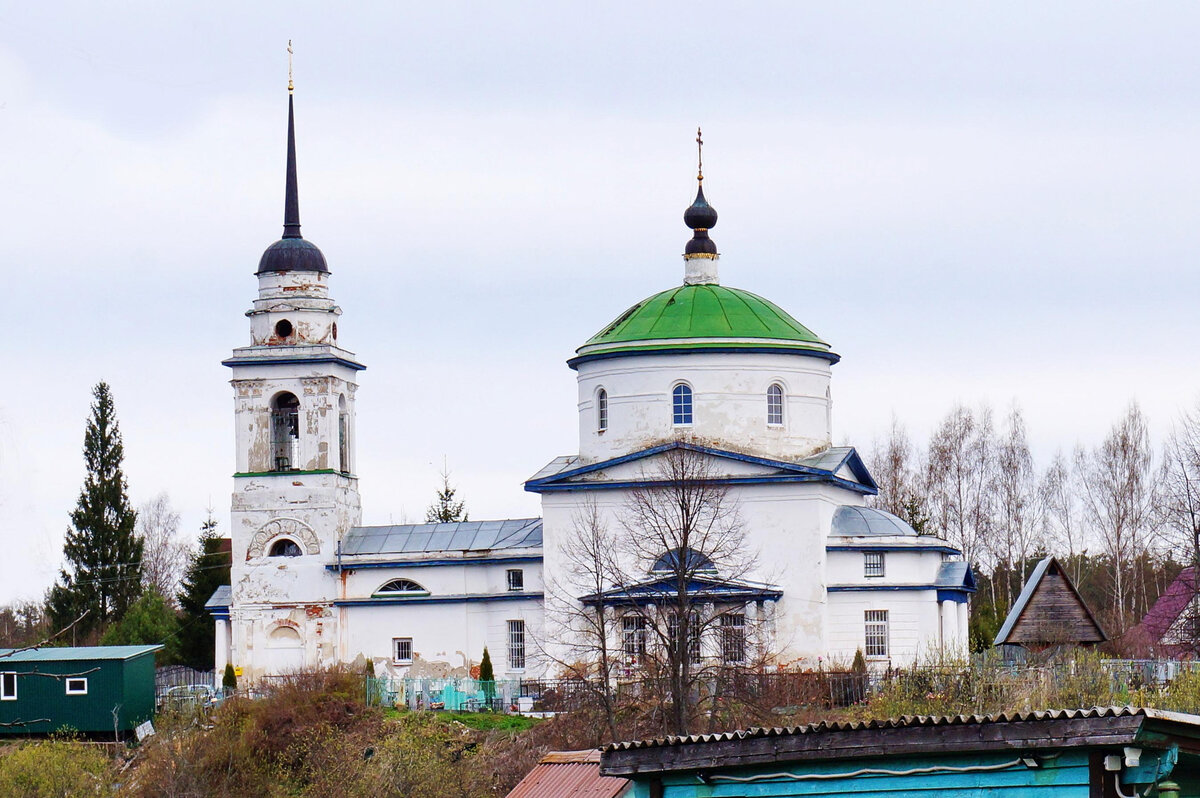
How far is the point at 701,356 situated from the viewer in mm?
44906

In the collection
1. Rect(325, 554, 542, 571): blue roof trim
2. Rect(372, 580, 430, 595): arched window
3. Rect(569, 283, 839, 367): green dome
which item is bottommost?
Rect(372, 580, 430, 595): arched window

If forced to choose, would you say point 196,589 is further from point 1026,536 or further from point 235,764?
point 1026,536

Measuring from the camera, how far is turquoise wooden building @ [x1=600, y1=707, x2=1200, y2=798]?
1460cm

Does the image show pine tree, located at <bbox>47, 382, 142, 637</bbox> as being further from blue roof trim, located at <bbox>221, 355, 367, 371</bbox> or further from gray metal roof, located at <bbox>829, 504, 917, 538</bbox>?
gray metal roof, located at <bbox>829, 504, 917, 538</bbox>

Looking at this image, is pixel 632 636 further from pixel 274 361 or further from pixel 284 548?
pixel 274 361

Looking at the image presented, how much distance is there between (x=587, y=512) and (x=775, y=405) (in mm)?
4612

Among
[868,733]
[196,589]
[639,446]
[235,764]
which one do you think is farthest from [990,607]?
[868,733]

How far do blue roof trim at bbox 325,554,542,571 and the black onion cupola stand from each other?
21.7 feet

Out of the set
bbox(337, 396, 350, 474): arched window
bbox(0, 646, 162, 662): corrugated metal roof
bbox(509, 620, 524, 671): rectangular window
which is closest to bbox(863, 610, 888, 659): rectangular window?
bbox(509, 620, 524, 671): rectangular window

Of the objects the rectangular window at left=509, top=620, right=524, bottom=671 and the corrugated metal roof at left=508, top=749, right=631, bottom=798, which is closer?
the corrugated metal roof at left=508, top=749, right=631, bottom=798

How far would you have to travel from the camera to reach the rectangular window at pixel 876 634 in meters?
42.9

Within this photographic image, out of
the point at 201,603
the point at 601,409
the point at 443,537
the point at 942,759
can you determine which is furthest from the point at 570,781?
the point at 201,603

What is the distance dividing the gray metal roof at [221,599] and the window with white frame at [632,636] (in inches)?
357

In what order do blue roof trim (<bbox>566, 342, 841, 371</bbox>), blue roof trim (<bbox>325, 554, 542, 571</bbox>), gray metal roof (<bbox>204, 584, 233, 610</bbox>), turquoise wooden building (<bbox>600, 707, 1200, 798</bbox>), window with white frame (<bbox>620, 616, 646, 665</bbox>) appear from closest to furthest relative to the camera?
turquoise wooden building (<bbox>600, 707, 1200, 798</bbox>) < window with white frame (<bbox>620, 616, 646, 665</bbox>) < blue roof trim (<bbox>566, 342, 841, 371</bbox>) < blue roof trim (<bbox>325, 554, 542, 571</bbox>) < gray metal roof (<bbox>204, 584, 233, 610</bbox>)
